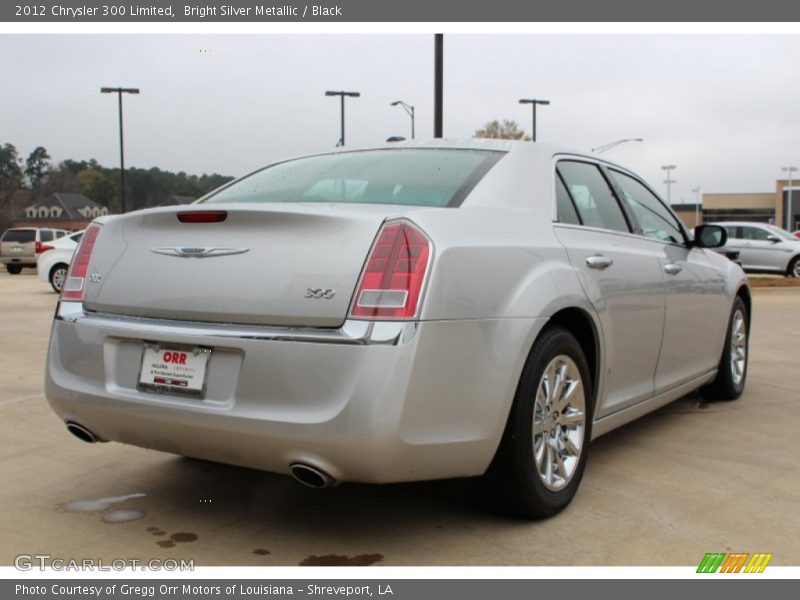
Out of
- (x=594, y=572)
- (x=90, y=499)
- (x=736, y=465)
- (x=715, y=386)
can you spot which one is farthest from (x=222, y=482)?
(x=715, y=386)

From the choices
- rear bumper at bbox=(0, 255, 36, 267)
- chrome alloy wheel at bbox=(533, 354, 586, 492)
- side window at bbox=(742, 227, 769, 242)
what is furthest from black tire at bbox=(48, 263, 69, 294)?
side window at bbox=(742, 227, 769, 242)

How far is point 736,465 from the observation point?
4301 mm

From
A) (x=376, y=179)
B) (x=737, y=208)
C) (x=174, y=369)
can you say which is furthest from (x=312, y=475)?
(x=737, y=208)

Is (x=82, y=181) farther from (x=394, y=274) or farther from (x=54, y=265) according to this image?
(x=394, y=274)

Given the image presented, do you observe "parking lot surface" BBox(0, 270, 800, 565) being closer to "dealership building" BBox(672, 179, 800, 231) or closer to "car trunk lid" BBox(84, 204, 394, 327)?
"car trunk lid" BBox(84, 204, 394, 327)

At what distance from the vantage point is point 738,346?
6.07 m

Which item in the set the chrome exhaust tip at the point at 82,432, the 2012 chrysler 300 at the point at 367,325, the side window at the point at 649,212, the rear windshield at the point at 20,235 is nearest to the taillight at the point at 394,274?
the 2012 chrysler 300 at the point at 367,325

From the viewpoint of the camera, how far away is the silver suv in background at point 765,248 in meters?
21.5

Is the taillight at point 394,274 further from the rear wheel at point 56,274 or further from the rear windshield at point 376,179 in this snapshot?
the rear wheel at point 56,274

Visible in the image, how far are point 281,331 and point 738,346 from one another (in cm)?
423

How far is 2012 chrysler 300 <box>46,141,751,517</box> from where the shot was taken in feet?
9.29

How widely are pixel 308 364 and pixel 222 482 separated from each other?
1.41 metres

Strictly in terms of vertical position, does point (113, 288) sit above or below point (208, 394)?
above
